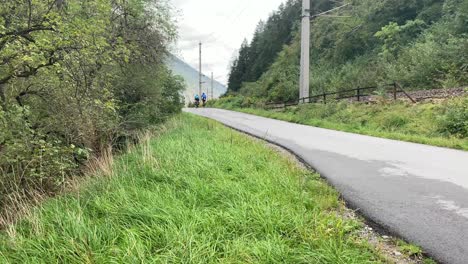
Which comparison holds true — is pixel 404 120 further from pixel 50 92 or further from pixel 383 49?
pixel 383 49

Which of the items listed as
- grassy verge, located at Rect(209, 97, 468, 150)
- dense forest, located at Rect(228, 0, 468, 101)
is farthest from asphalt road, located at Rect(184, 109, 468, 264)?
dense forest, located at Rect(228, 0, 468, 101)

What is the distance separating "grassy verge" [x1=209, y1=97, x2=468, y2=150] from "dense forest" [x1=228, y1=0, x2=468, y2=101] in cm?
424

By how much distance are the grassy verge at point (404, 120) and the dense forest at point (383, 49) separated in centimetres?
424

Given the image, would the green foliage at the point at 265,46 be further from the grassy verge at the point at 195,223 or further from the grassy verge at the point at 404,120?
the grassy verge at the point at 195,223

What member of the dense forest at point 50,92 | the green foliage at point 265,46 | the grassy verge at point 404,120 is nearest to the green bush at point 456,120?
the grassy verge at point 404,120

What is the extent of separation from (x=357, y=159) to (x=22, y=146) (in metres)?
7.08

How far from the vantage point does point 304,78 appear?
24.4 metres

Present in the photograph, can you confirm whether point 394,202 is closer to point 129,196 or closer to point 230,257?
point 230,257

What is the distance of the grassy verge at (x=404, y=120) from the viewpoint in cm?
1076

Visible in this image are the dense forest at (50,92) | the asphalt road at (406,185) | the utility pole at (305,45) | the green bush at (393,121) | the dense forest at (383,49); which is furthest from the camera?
the utility pole at (305,45)

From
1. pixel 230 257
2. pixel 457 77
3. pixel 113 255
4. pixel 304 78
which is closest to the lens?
pixel 230 257

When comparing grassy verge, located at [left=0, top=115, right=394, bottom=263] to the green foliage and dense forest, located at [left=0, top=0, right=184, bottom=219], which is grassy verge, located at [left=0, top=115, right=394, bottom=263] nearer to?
dense forest, located at [left=0, top=0, right=184, bottom=219]

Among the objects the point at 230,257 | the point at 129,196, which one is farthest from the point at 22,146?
the point at 230,257

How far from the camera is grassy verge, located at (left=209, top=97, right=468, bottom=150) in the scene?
424 inches
